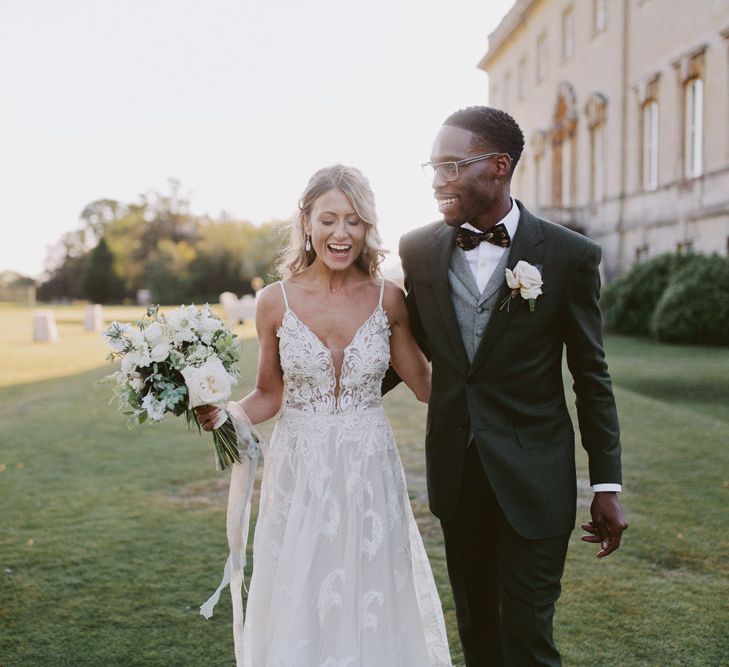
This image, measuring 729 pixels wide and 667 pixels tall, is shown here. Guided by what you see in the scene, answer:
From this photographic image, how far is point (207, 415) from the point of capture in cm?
323

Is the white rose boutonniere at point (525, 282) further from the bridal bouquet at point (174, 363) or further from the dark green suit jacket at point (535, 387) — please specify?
the bridal bouquet at point (174, 363)

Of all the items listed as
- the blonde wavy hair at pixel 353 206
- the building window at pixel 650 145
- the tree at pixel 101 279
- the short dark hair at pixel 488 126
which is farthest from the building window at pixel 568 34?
the tree at pixel 101 279

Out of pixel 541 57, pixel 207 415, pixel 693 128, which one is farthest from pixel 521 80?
pixel 207 415

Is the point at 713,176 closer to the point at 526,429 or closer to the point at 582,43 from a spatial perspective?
the point at 582,43

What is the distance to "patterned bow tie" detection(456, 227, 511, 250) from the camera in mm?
3074

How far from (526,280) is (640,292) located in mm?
19489

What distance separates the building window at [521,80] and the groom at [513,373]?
38.8 metres

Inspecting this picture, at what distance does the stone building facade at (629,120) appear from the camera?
20.8m

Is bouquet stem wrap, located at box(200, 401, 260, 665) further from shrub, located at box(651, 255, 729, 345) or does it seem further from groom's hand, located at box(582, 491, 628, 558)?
shrub, located at box(651, 255, 729, 345)

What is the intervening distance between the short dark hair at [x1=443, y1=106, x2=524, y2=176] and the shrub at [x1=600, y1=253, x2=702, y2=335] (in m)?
18.5

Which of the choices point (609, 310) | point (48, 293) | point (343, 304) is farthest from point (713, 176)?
point (48, 293)

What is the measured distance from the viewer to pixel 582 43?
99.5 feet

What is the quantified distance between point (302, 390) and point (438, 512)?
33.2 inches

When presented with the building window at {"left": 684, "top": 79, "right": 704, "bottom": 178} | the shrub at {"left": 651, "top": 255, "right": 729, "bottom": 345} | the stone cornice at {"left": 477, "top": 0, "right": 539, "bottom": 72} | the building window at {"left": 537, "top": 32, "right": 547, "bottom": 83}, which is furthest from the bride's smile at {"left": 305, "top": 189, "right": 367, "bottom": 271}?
the stone cornice at {"left": 477, "top": 0, "right": 539, "bottom": 72}
